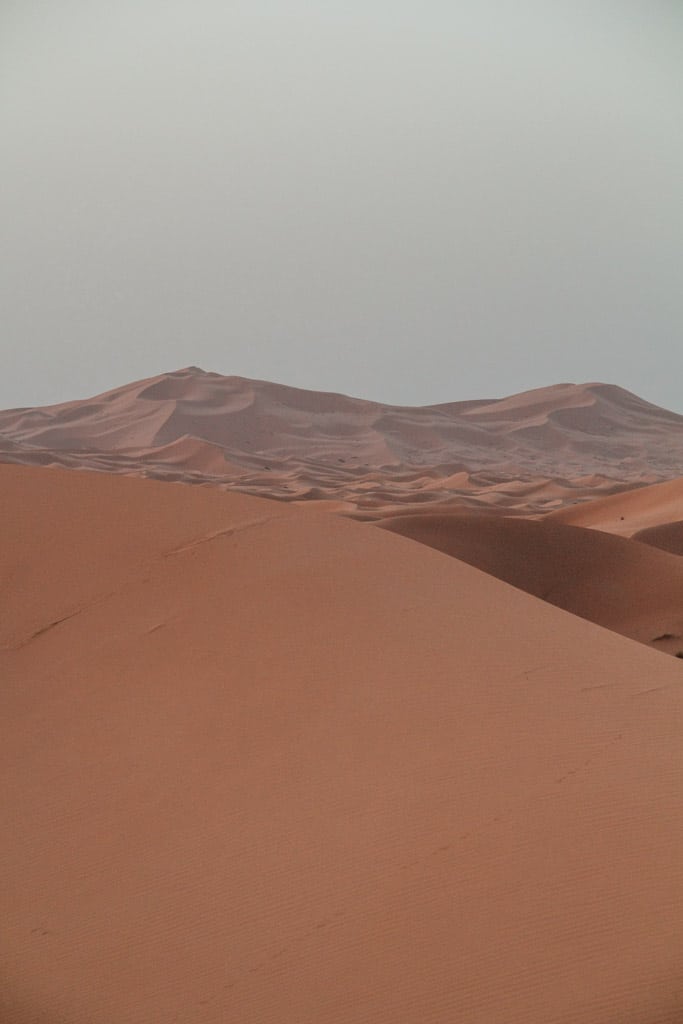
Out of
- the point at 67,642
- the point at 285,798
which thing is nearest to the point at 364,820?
the point at 285,798

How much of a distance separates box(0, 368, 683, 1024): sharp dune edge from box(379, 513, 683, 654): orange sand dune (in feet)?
11.3

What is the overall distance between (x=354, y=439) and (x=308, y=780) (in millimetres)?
39138

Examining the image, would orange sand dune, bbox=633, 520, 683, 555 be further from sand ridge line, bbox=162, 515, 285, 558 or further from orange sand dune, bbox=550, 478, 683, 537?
sand ridge line, bbox=162, 515, 285, 558

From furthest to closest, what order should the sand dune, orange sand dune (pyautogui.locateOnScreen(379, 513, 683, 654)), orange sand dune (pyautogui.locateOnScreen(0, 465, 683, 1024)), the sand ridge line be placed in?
1. the sand dune
2. orange sand dune (pyautogui.locateOnScreen(379, 513, 683, 654))
3. the sand ridge line
4. orange sand dune (pyautogui.locateOnScreen(0, 465, 683, 1024))

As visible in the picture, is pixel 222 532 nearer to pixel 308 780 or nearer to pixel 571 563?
pixel 308 780

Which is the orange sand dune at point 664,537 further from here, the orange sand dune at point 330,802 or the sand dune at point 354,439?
the sand dune at point 354,439

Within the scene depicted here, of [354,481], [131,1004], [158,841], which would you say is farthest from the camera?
[354,481]

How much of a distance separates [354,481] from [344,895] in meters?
23.3

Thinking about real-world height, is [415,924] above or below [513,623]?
below

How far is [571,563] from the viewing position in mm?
9414

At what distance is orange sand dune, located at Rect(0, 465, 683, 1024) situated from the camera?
2.45 meters

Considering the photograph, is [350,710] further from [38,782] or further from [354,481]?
[354,481]

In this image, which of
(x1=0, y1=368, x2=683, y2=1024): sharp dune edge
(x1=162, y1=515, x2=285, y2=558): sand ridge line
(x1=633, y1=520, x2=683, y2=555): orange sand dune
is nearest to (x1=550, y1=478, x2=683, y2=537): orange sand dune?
(x1=633, y1=520, x2=683, y2=555): orange sand dune

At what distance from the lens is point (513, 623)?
14.9 feet
